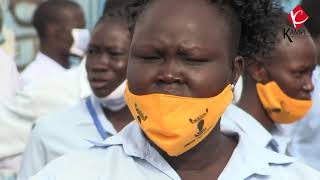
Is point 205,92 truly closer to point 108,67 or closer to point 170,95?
point 170,95

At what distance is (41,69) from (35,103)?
132 cm

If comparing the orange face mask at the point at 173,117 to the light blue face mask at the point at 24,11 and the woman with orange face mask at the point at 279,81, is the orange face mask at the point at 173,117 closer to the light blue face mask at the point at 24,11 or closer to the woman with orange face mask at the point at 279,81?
the woman with orange face mask at the point at 279,81

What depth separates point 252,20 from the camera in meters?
2.31

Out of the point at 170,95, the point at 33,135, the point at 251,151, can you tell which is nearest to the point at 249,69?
the point at 33,135

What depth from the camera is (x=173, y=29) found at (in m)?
2.03

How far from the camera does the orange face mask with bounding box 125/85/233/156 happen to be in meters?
2.01

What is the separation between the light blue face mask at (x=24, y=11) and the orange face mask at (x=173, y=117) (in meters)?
5.46

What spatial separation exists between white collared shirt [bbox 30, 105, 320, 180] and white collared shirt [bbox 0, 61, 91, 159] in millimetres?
2108

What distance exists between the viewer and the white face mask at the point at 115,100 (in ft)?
11.8

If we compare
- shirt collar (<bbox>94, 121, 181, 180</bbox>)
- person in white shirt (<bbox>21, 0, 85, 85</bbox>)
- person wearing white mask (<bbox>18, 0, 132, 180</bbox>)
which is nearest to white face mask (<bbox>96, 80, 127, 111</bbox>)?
person wearing white mask (<bbox>18, 0, 132, 180</bbox>)

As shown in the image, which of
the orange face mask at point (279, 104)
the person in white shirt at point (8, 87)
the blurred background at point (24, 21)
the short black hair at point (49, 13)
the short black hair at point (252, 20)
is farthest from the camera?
the blurred background at point (24, 21)

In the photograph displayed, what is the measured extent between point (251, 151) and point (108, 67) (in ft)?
4.95

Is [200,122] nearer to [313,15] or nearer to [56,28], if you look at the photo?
[313,15]

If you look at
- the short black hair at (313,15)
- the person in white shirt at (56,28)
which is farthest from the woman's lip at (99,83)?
the person in white shirt at (56,28)
